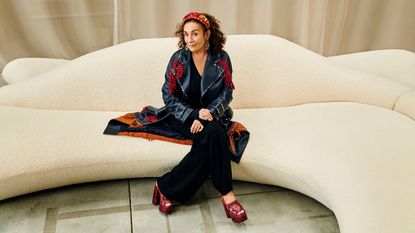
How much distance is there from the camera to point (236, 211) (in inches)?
73.0

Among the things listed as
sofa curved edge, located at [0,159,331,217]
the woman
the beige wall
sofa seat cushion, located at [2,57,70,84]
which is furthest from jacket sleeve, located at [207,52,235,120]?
the beige wall

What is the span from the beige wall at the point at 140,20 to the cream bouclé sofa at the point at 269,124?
0.66m

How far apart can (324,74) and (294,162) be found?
63cm

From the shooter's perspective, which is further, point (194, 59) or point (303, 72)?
point (303, 72)

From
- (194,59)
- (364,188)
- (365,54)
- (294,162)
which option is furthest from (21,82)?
(365,54)

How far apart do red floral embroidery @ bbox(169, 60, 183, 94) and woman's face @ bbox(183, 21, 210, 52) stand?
0.33 feet

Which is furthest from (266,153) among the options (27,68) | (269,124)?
(27,68)

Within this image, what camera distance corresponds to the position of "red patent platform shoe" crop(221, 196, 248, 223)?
1847 mm

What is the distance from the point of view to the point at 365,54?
264cm

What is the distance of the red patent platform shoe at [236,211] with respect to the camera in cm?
185

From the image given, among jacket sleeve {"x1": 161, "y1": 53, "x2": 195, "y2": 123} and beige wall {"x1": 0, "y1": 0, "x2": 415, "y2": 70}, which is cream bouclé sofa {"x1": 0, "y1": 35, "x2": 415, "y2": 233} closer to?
jacket sleeve {"x1": 161, "y1": 53, "x2": 195, "y2": 123}

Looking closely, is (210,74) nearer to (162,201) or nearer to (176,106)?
(176,106)

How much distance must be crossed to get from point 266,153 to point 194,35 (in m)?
0.61

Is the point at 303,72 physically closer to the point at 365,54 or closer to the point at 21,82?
the point at 365,54
